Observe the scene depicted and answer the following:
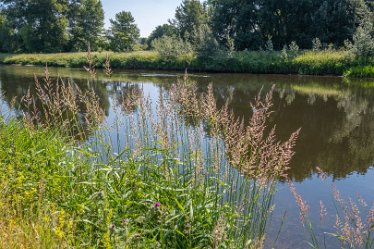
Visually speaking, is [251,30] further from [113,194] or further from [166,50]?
[113,194]

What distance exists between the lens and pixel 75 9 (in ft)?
216

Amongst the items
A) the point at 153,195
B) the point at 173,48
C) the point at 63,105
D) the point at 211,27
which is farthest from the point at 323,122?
the point at 211,27

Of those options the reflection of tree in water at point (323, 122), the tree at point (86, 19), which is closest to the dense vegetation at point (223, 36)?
the tree at point (86, 19)

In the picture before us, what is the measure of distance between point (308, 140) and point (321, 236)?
607 centimetres

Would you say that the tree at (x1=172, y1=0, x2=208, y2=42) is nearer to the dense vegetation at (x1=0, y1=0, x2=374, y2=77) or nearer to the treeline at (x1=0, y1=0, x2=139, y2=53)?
the dense vegetation at (x1=0, y1=0, x2=374, y2=77)

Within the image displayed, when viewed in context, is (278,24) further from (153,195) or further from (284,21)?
(153,195)

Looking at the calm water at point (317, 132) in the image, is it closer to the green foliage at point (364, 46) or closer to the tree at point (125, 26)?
the green foliage at point (364, 46)

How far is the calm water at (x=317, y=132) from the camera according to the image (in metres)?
6.69

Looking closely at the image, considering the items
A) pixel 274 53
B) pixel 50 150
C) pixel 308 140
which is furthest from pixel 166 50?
pixel 50 150

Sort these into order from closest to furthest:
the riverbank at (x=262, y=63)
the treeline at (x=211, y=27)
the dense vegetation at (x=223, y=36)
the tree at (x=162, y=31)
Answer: the riverbank at (x=262, y=63)
the dense vegetation at (x=223, y=36)
the treeline at (x=211, y=27)
the tree at (x=162, y=31)

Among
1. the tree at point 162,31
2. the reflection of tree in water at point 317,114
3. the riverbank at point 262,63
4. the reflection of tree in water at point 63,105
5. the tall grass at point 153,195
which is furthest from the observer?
the tree at point 162,31

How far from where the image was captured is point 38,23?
6131 cm

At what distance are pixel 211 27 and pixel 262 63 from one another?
45.7ft

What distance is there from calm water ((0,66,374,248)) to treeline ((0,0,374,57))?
10404 millimetres
